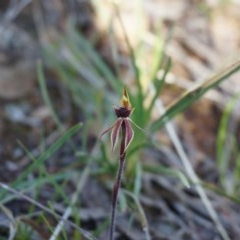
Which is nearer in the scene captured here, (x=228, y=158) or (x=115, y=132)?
(x=115, y=132)

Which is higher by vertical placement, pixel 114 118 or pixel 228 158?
pixel 114 118

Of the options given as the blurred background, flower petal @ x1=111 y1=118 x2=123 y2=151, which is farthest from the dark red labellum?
the blurred background

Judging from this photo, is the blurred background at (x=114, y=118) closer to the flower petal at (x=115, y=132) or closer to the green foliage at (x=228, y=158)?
the green foliage at (x=228, y=158)

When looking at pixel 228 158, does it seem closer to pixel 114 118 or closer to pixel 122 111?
pixel 114 118

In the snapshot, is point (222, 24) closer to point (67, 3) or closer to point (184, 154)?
point (67, 3)

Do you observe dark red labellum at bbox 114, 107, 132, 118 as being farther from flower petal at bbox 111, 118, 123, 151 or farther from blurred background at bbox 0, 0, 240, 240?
blurred background at bbox 0, 0, 240, 240

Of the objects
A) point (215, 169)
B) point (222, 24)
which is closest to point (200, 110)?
point (215, 169)

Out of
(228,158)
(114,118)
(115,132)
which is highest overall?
(115,132)

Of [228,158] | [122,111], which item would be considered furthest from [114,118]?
[122,111]

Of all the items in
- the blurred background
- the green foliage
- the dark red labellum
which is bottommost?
the green foliage
